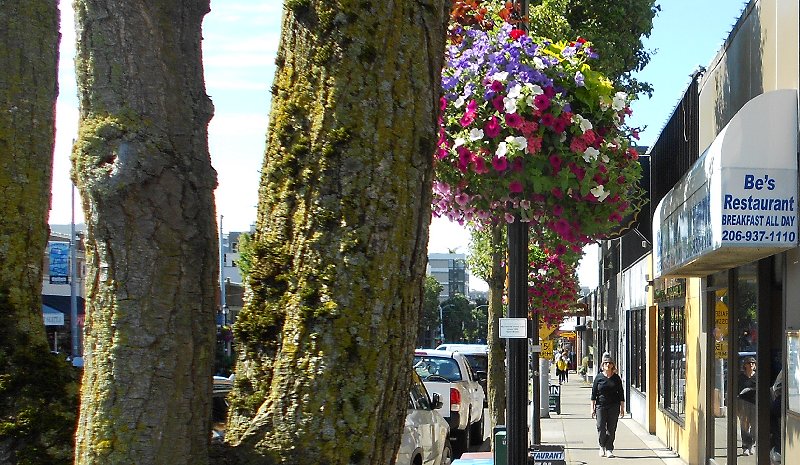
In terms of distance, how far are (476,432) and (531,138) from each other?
14903 millimetres

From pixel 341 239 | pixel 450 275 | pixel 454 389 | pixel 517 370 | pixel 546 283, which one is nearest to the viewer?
pixel 341 239

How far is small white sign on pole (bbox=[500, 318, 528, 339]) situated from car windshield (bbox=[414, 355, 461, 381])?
428 inches

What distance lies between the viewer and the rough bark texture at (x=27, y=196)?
420 centimetres

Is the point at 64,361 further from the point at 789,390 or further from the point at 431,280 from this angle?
the point at 431,280

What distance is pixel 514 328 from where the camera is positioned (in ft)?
25.7

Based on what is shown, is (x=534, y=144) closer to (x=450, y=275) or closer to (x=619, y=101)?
(x=619, y=101)

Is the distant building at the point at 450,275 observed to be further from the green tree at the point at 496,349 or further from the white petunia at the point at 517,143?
the white petunia at the point at 517,143

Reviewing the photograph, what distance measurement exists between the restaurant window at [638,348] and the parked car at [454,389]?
510cm

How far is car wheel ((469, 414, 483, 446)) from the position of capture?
20484 mm

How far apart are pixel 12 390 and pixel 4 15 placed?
6.52 feet

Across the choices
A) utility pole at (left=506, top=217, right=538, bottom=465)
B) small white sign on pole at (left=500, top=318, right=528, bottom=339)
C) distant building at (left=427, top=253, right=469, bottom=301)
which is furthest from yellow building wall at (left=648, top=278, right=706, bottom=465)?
distant building at (left=427, top=253, right=469, bottom=301)

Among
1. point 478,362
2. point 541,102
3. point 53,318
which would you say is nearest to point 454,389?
A: point 478,362

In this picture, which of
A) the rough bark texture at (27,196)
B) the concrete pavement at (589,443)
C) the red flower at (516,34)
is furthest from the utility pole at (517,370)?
the rough bark texture at (27,196)

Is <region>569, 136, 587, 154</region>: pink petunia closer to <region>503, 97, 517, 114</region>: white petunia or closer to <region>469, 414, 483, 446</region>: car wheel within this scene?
<region>503, 97, 517, 114</region>: white petunia
